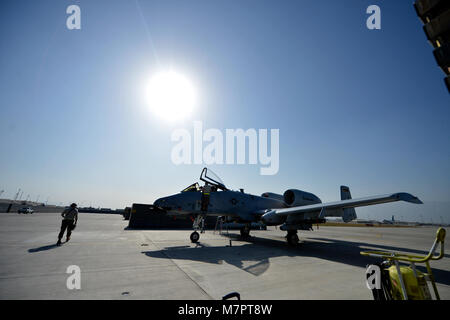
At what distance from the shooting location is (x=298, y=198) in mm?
13211

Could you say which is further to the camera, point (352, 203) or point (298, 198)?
point (298, 198)

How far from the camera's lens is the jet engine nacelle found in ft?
43.3

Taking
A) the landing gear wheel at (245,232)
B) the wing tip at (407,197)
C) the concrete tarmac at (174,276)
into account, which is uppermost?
the wing tip at (407,197)

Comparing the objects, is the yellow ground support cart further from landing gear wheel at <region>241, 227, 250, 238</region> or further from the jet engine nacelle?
landing gear wheel at <region>241, 227, 250, 238</region>

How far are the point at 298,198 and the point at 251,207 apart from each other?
3.50 meters

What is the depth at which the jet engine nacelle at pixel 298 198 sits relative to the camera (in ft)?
43.3

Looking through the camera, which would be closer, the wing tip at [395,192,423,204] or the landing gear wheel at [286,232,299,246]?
the wing tip at [395,192,423,204]

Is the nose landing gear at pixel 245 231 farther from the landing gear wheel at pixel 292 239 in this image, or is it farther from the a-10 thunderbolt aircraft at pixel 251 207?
the landing gear wheel at pixel 292 239

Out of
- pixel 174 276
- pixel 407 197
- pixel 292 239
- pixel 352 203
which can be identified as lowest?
pixel 292 239

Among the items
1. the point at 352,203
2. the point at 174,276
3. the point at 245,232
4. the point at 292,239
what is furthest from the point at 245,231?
the point at 174,276

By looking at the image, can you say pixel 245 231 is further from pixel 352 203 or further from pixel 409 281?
pixel 409 281

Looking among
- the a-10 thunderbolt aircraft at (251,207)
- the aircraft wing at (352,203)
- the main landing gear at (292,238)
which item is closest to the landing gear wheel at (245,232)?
the a-10 thunderbolt aircraft at (251,207)

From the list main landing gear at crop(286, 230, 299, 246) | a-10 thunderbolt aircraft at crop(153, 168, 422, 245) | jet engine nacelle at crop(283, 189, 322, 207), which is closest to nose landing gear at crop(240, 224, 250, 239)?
a-10 thunderbolt aircraft at crop(153, 168, 422, 245)
